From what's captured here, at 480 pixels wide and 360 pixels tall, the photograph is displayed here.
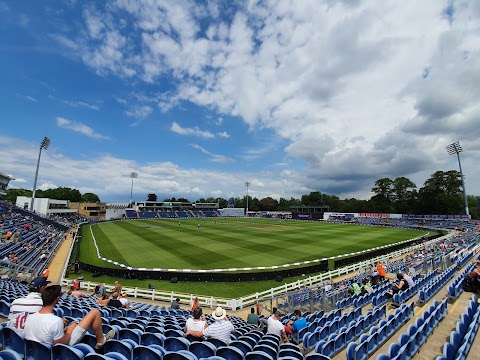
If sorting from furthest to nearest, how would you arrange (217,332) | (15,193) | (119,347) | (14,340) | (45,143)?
(15,193)
(45,143)
(217,332)
(119,347)
(14,340)

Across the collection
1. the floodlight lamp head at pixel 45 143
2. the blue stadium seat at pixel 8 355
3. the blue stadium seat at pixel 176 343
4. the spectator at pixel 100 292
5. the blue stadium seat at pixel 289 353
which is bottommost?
the spectator at pixel 100 292

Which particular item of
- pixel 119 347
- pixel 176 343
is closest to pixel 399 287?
pixel 176 343

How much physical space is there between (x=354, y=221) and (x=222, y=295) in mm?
77250

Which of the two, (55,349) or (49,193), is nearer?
(55,349)

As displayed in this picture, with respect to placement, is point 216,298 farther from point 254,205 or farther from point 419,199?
point 254,205

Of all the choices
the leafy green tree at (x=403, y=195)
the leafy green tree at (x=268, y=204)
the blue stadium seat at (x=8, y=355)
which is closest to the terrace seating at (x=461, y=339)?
the blue stadium seat at (x=8, y=355)

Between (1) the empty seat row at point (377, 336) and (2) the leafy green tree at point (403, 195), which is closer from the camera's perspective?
(1) the empty seat row at point (377, 336)

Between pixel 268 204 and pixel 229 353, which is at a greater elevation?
pixel 268 204

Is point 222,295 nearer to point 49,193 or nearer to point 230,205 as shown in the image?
point 230,205

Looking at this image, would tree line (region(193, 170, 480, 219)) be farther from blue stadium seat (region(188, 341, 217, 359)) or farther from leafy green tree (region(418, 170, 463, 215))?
blue stadium seat (region(188, 341, 217, 359))

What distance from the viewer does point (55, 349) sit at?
3543mm

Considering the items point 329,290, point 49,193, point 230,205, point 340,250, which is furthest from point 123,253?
point 49,193

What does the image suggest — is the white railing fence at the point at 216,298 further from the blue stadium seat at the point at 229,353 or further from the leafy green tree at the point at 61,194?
the leafy green tree at the point at 61,194

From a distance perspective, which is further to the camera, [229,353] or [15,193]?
[15,193]
